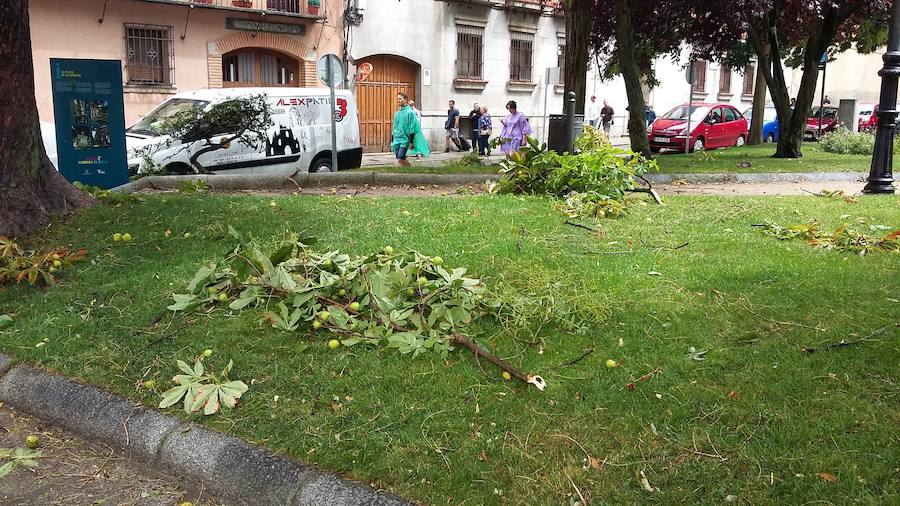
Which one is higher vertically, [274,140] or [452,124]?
[452,124]

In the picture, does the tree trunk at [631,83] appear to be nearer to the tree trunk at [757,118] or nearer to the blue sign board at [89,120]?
the blue sign board at [89,120]

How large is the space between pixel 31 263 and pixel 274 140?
9156 millimetres

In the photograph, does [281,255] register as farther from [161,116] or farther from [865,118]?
[865,118]

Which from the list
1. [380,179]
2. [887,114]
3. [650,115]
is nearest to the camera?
[887,114]

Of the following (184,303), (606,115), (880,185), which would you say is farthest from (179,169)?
(606,115)

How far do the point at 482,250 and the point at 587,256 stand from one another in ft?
2.54

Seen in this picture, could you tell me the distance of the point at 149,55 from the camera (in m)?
21.3

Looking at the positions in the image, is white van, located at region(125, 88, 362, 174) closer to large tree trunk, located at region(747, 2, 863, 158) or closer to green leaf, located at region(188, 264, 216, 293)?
green leaf, located at region(188, 264, 216, 293)

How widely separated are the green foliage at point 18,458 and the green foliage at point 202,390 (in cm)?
63

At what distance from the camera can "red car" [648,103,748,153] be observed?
89.1ft

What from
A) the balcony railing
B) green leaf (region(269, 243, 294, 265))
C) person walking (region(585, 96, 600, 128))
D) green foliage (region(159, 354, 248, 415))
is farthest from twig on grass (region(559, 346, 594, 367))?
person walking (region(585, 96, 600, 128))

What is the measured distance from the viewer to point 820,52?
63.9ft

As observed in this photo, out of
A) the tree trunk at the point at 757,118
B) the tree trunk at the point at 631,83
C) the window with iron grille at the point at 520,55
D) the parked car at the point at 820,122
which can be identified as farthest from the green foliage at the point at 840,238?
the parked car at the point at 820,122

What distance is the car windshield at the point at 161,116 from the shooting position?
44.0 feet
